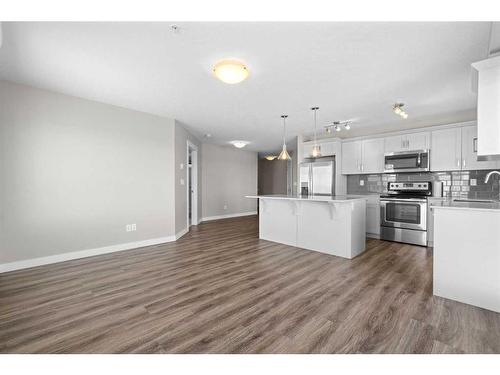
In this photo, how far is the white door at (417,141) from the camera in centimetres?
430

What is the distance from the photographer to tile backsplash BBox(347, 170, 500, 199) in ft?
12.8

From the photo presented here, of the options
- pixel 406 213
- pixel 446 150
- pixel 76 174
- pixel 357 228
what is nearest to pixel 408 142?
pixel 446 150

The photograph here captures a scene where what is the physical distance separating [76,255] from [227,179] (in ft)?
16.5

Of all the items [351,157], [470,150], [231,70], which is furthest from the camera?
[351,157]

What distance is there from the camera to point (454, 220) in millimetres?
2150

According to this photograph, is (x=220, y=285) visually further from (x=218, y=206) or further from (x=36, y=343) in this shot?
(x=218, y=206)

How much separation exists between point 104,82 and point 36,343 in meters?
2.80

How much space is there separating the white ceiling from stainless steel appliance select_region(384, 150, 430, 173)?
0.81 meters

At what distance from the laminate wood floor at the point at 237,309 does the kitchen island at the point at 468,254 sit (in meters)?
0.13

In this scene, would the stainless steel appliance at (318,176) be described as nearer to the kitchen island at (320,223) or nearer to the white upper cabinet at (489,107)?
the kitchen island at (320,223)

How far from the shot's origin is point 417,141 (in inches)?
173

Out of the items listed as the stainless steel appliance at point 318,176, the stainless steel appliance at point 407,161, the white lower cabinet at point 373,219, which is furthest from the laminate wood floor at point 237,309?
the stainless steel appliance at point 318,176

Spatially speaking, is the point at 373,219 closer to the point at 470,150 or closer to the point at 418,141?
the point at 418,141

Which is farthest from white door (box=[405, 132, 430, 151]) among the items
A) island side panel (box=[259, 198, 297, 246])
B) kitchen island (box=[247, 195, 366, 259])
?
island side panel (box=[259, 198, 297, 246])
